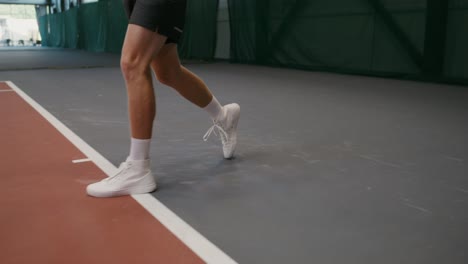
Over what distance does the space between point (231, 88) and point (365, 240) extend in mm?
4563

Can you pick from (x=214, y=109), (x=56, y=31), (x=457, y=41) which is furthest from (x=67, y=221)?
(x=56, y=31)

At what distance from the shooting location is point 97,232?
1594mm

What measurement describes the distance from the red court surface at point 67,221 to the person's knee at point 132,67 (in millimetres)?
533

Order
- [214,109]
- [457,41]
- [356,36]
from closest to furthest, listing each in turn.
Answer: [214,109]
[457,41]
[356,36]

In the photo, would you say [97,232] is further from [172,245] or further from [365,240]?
[365,240]

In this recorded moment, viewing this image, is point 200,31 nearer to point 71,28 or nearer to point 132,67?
point 132,67

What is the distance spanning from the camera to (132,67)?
1888mm

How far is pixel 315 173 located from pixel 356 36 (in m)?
6.13

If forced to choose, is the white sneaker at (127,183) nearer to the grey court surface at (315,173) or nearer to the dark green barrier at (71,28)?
the grey court surface at (315,173)

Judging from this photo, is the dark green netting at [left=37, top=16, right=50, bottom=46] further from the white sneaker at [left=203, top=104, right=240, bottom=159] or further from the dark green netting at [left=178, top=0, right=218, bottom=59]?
the white sneaker at [left=203, top=104, right=240, bottom=159]

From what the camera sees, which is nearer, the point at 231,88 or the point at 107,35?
the point at 231,88

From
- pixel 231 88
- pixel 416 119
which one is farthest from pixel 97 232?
pixel 231 88

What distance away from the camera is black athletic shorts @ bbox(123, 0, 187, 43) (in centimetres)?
184

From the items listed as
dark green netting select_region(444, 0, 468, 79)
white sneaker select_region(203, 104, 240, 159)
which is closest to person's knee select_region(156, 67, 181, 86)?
white sneaker select_region(203, 104, 240, 159)
